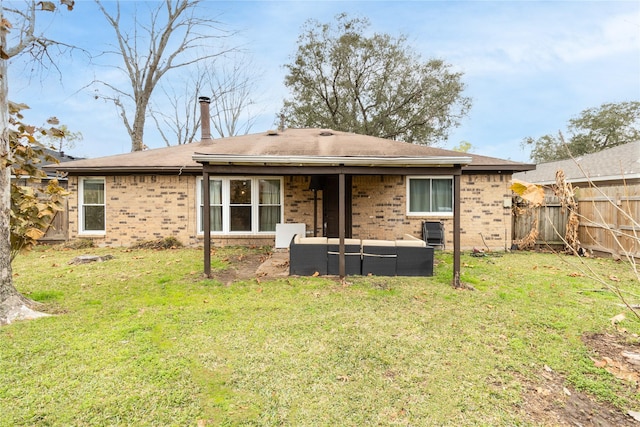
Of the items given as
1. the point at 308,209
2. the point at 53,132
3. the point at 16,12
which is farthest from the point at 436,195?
the point at 16,12

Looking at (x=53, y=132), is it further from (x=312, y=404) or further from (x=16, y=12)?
(x=312, y=404)

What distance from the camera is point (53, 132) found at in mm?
4551

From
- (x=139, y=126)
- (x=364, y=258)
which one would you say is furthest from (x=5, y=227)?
(x=139, y=126)

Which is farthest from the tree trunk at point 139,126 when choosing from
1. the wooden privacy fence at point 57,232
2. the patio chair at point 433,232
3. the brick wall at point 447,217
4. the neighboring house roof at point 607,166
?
the neighboring house roof at point 607,166

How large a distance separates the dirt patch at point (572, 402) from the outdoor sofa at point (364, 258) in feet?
10.6

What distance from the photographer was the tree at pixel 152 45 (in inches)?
659

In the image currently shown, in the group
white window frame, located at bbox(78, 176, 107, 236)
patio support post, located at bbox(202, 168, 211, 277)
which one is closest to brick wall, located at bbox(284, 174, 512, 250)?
patio support post, located at bbox(202, 168, 211, 277)

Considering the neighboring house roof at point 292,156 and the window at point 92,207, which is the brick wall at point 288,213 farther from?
the neighboring house roof at point 292,156

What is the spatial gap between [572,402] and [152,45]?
21.2 metres

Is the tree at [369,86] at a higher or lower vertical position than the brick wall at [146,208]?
higher

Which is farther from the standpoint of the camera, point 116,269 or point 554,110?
point 554,110

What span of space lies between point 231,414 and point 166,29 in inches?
785

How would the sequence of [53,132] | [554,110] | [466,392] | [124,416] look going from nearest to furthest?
[124,416], [466,392], [53,132], [554,110]

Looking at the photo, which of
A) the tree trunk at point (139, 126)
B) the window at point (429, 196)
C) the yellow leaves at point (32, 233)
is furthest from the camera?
the tree trunk at point (139, 126)
